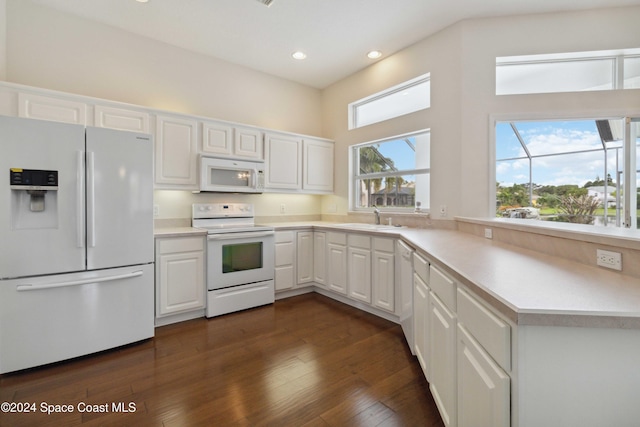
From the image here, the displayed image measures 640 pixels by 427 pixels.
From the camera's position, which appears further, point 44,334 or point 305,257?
point 305,257

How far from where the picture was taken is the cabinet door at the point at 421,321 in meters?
1.78

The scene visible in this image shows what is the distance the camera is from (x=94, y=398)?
176 centimetres

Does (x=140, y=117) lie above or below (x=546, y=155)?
above

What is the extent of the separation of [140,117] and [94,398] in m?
2.39

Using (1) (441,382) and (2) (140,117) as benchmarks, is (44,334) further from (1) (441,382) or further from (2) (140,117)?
(1) (441,382)

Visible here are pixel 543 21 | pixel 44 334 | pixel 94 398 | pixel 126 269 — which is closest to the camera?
pixel 94 398

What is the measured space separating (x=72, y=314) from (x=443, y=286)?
2.65m

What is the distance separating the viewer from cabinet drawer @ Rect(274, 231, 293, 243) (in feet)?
11.6

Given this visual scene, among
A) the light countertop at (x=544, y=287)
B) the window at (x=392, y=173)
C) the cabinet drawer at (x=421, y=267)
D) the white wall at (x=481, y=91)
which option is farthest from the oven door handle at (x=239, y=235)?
the light countertop at (x=544, y=287)

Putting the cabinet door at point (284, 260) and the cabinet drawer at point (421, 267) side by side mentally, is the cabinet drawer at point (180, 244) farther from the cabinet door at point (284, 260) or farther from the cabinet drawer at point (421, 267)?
the cabinet drawer at point (421, 267)

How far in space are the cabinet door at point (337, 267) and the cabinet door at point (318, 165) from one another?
3.64ft

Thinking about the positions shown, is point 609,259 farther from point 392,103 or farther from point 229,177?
point 229,177

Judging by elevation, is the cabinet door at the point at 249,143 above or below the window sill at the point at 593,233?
above

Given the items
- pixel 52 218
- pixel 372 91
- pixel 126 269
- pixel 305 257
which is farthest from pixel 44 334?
pixel 372 91
